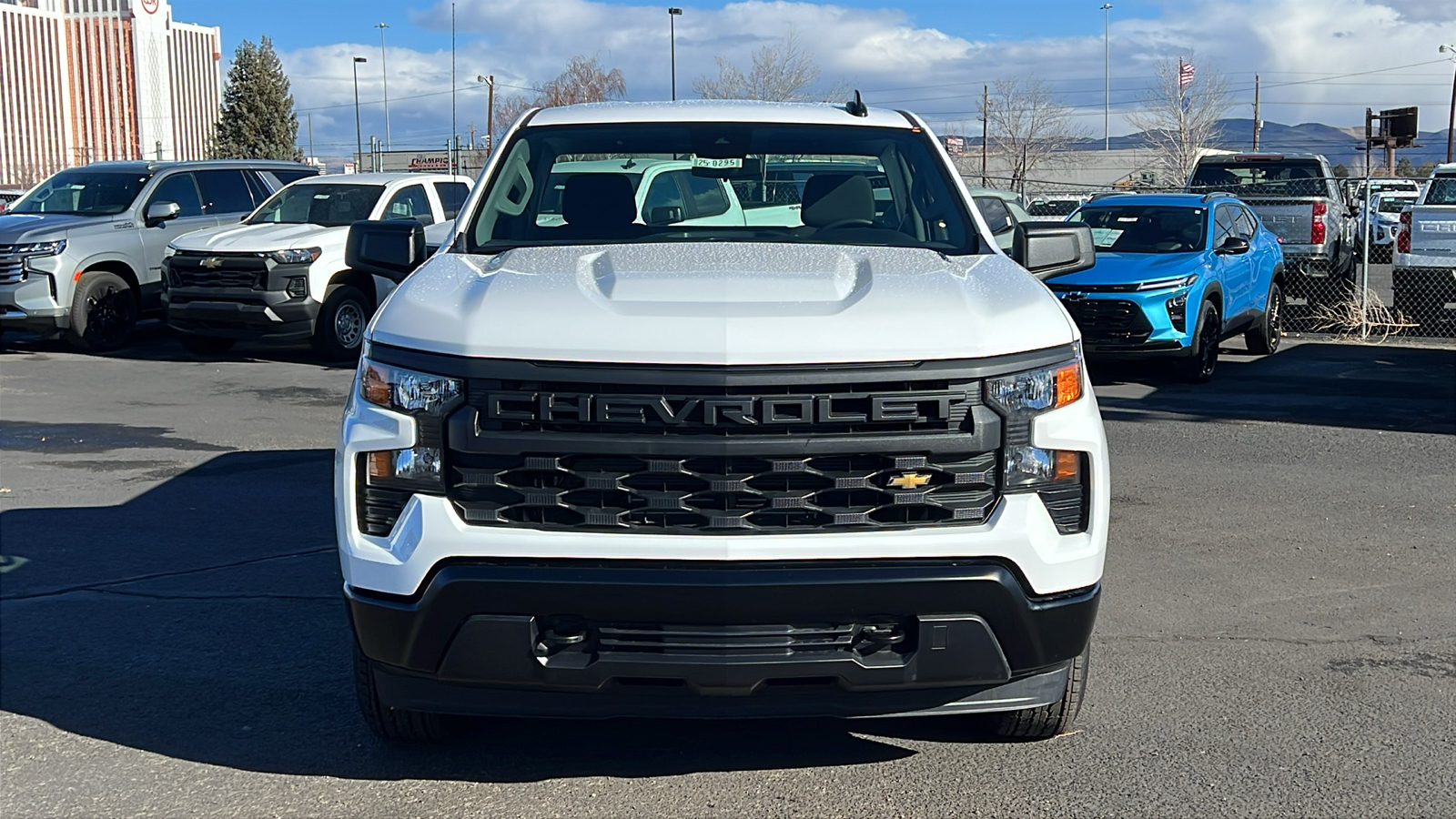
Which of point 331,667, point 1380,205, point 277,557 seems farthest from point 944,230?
point 1380,205

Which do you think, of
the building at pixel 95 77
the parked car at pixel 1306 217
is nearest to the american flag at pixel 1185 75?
the parked car at pixel 1306 217

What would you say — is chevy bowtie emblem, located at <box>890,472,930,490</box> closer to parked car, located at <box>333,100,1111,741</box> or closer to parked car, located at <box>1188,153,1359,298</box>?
parked car, located at <box>333,100,1111,741</box>

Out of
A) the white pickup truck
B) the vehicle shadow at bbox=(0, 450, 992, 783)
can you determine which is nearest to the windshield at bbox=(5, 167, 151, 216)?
the vehicle shadow at bbox=(0, 450, 992, 783)

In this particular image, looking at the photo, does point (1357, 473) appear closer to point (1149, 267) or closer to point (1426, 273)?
point (1149, 267)

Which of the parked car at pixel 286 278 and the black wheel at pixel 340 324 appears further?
the black wheel at pixel 340 324

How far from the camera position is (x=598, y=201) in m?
5.00

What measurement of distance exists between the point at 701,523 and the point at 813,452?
1.04ft

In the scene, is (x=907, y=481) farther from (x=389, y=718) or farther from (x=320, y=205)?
(x=320, y=205)

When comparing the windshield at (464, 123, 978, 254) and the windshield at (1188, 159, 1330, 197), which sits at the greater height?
the windshield at (1188, 159, 1330, 197)

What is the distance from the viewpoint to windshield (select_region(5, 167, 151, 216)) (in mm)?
15805

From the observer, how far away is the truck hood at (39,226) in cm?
1485

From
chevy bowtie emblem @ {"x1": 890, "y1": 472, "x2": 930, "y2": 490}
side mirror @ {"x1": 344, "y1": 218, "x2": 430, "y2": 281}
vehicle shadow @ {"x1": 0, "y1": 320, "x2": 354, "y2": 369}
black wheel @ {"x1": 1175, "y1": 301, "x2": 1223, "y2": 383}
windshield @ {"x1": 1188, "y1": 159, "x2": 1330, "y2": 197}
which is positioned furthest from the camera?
windshield @ {"x1": 1188, "y1": 159, "x2": 1330, "y2": 197}

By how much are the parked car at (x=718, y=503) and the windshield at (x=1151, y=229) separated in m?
10.3

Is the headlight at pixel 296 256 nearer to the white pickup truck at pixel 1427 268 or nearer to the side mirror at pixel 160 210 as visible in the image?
the side mirror at pixel 160 210
